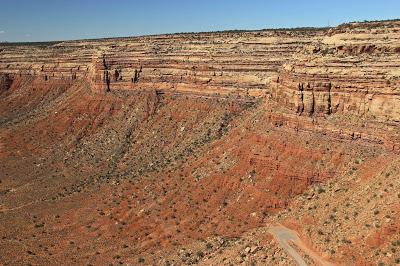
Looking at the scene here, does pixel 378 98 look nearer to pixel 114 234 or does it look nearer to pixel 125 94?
pixel 114 234

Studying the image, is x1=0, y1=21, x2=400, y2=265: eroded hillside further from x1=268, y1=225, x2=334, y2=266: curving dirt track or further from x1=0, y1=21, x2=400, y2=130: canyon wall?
x1=268, y1=225, x2=334, y2=266: curving dirt track

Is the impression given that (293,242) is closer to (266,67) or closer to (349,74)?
(349,74)

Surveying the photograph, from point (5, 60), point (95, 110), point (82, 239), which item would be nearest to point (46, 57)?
point (5, 60)

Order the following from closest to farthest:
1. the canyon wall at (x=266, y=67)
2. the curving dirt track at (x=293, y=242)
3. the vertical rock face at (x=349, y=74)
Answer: the curving dirt track at (x=293, y=242) < the vertical rock face at (x=349, y=74) < the canyon wall at (x=266, y=67)

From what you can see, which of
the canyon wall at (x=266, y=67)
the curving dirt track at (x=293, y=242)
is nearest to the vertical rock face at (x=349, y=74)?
the canyon wall at (x=266, y=67)

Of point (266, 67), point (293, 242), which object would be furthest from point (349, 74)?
point (266, 67)

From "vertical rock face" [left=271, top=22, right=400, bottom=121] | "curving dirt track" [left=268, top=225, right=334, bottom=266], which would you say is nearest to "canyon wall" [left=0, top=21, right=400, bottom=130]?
"vertical rock face" [left=271, top=22, right=400, bottom=121]

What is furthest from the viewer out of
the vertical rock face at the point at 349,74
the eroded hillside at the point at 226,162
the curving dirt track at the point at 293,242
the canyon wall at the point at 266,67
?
the canyon wall at the point at 266,67

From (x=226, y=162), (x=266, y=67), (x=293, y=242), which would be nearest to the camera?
(x=293, y=242)

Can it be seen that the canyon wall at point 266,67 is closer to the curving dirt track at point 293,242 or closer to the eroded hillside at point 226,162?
the eroded hillside at point 226,162
